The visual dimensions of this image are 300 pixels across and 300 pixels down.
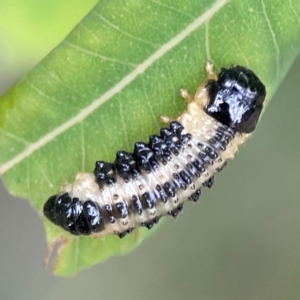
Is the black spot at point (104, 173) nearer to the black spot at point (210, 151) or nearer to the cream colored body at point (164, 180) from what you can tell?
the cream colored body at point (164, 180)

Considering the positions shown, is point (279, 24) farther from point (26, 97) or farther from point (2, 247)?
point (2, 247)

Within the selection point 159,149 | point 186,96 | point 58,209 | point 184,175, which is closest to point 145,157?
point 159,149

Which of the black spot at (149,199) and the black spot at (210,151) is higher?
the black spot at (210,151)

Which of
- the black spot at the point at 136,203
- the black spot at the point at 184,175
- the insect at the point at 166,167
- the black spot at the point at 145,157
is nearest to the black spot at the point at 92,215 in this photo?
the insect at the point at 166,167

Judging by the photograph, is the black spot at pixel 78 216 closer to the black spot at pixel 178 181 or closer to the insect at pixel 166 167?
the insect at pixel 166 167

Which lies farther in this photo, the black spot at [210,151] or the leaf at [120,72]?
the black spot at [210,151]


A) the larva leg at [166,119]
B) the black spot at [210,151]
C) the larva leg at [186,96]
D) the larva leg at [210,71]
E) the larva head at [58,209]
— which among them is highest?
the larva leg at [210,71]

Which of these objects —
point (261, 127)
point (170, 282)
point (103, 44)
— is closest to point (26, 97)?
point (103, 44)

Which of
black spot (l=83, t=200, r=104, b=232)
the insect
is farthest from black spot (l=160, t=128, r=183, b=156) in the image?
black spot (l=83, t=200, r=104, b=232)
